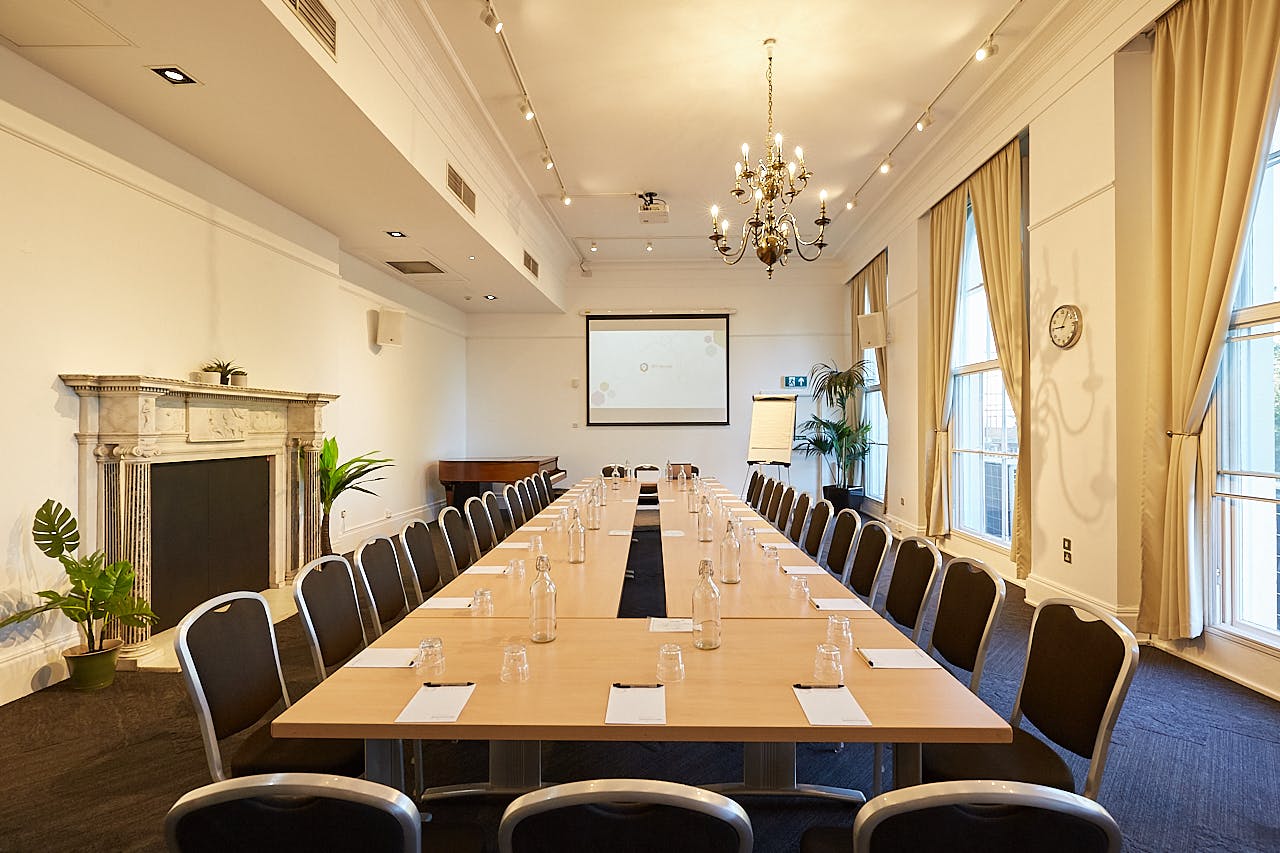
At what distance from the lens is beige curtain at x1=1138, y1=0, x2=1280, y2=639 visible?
3.33 m

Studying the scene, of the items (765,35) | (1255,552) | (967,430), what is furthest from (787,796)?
(967,430)

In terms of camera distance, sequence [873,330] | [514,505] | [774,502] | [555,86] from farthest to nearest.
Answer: [873,330] < [774,502] < [514,505] < [555,86]

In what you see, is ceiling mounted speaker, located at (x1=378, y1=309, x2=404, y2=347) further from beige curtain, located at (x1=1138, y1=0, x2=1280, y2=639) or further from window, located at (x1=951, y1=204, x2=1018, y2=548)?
beige curtain, located at (x1=1138, y1=0, x2=1280, y2=639)

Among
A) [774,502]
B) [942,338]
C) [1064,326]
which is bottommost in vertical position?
[774,502]

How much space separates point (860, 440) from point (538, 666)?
28.3ft

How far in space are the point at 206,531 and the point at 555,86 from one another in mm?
4032

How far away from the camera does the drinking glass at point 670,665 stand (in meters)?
1.81

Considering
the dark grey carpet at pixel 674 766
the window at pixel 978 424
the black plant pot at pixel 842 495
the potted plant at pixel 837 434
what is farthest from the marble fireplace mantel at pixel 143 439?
the potted plant at pixel 837 434

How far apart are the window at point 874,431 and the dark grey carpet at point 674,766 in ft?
19.6

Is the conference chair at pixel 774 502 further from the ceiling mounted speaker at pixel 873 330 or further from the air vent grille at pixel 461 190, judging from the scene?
the air vent grille at pixel 461 190

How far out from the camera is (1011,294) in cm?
545

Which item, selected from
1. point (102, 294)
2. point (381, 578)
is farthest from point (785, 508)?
point (102, 294)

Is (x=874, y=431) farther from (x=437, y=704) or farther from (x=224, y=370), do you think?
(x=437, y=704)

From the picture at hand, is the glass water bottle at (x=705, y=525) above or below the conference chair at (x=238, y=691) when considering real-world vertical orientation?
above
